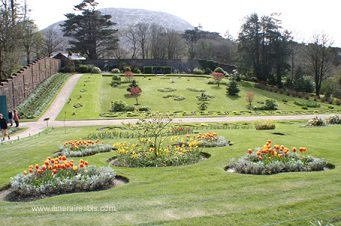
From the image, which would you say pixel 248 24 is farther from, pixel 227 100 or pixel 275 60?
pixel 227 100

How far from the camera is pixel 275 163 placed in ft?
32.7

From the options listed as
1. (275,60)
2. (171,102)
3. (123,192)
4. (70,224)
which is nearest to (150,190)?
(123,192)

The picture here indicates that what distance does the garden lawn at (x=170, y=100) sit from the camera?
1324 inches

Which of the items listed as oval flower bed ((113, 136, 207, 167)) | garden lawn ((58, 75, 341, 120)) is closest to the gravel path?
garden lawn ((58, 75, 341, 120))

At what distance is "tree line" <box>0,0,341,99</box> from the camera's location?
43562 millimetres

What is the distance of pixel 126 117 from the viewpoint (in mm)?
30391

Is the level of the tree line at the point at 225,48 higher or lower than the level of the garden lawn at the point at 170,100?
higher

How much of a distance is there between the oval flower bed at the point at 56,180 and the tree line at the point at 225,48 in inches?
1296

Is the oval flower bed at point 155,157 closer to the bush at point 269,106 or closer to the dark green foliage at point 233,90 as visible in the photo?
the bush at point 269,106

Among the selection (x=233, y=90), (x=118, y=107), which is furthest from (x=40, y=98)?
(x=233, y=90)

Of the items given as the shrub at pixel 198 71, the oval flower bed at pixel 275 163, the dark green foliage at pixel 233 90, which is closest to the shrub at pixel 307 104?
the dark green foliage at pixel 233 90

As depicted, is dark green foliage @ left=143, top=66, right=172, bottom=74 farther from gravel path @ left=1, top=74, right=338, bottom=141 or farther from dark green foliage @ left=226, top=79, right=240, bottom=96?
gravel path @ left=1, top=74, right=338, bottom=141

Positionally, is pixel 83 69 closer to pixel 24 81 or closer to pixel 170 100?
pixel 170 100

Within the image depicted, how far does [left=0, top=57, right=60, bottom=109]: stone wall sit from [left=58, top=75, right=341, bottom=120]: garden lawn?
404 centimetres
